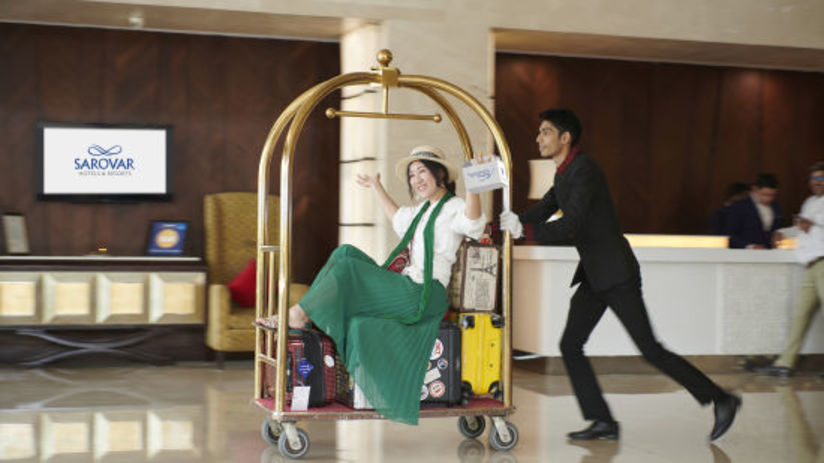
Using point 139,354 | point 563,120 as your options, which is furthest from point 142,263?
point 563,120

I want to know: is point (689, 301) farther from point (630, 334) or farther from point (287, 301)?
point (287, 301)

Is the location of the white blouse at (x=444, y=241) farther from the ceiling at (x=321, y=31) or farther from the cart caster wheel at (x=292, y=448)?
the ceiling at (x=321, y=31)

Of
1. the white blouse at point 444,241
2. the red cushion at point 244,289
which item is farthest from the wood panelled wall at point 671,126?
the white blouse at point 444,241

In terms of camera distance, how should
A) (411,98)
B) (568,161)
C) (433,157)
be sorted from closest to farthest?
(433,157), (568,161), (411,98)

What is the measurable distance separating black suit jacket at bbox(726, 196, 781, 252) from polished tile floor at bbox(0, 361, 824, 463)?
149 centimetres

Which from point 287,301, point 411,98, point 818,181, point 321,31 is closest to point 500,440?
point 287,301

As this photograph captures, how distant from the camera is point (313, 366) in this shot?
4.60m

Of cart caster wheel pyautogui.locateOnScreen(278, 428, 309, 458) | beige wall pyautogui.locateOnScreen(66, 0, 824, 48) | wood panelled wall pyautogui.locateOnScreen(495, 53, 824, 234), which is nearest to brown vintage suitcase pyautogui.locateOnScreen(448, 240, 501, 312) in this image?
cart caster wheel pyautogui.locateOnScreen(278, 428, 309, 458)

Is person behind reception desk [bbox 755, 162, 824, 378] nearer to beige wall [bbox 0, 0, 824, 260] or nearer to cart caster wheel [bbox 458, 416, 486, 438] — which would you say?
beige wall [bbox 0, 0, 824, 260]

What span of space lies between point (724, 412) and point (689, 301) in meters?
3.04

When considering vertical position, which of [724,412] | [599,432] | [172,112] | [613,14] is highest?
[613,14]

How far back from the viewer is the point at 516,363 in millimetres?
8414

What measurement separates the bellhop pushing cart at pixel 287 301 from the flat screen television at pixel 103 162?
358 cm

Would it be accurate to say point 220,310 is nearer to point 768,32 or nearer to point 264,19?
point 264,19
